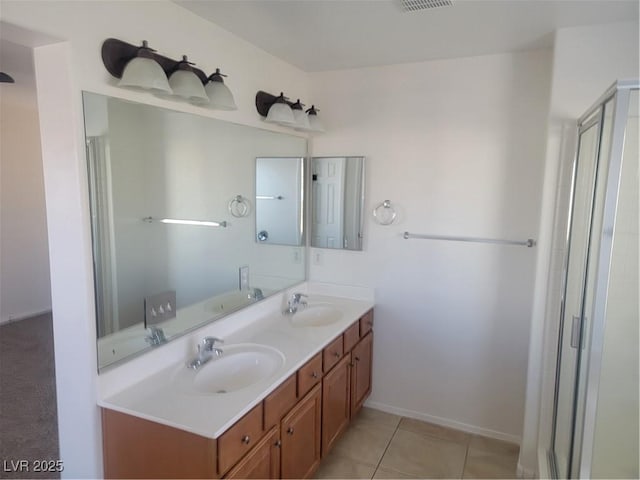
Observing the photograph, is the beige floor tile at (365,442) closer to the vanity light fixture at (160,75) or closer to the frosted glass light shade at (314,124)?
the frosted glass light shade at (314,124)

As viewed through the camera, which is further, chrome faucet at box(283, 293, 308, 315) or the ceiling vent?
chrome faucet at box(283, 293, 308, 315)

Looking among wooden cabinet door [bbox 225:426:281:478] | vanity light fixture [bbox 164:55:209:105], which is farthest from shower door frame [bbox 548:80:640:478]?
vanity light fixture [bbox 164:55:209:105]

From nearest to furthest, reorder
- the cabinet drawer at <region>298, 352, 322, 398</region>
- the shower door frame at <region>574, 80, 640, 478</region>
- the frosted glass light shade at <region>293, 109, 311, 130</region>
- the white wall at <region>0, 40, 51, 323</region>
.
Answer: the shower door frame at <region>574, 80, 640, 478</region> < the cabinet drawer at <region>298, 352, 322, 398</region> < the frosted glass light shade at <region>293, 109, 311, 130</region> < the white wall at <region>0, 40, 51, 323</region>

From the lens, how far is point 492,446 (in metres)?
2.74

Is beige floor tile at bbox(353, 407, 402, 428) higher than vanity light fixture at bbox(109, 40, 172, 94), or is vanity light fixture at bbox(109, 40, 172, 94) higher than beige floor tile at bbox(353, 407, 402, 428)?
vanity light fixture at bbox(109, 40, 172, 94)

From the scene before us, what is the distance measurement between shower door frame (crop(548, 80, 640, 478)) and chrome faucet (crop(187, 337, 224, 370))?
161 cm

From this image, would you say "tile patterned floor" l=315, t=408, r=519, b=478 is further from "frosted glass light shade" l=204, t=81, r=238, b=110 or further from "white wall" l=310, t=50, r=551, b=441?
"frosted glass light shade" l=204, t=81, r=238, b=110

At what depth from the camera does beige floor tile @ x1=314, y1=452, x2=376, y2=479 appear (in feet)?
8.03

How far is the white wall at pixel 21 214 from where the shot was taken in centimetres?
461

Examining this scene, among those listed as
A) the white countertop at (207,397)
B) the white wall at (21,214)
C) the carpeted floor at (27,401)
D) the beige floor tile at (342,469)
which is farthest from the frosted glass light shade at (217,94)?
the white wall at (21,214)

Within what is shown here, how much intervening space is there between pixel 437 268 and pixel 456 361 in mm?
649

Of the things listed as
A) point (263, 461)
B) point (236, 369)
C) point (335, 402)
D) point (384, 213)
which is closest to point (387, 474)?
point (335, 402)

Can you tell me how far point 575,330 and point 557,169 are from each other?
33.3 inches

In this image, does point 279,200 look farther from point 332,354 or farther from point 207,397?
point 207,397
